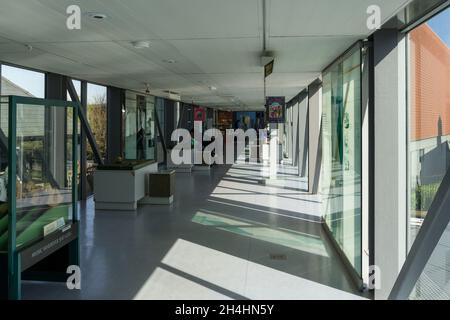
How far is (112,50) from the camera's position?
6449mm

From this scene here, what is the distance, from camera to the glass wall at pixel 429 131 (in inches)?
132

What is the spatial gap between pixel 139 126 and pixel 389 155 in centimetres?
1175

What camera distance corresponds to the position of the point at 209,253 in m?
6.34

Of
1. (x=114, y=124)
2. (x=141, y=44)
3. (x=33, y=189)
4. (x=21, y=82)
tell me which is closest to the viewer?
(x=33, y=189)

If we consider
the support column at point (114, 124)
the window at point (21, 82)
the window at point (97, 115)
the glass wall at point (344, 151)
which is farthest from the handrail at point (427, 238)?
the support column at point (114, 124)

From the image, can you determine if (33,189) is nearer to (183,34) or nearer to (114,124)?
(183,34)

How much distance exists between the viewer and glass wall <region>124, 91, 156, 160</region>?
46.1 ft

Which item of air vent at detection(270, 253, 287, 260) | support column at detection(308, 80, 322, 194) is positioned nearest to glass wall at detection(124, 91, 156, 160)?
support column at detection(308, 80, 322, 194)

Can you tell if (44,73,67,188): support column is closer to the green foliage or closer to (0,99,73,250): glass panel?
(0,99,73,250): glass panel

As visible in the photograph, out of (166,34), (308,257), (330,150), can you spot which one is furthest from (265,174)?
(166,34)

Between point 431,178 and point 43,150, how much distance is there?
4176mm

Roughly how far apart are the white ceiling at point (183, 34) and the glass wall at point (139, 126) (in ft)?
17.4

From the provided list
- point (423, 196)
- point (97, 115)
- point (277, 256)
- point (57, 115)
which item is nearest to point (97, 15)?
point (423, 196)

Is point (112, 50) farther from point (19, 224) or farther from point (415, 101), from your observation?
point (415, 101)
